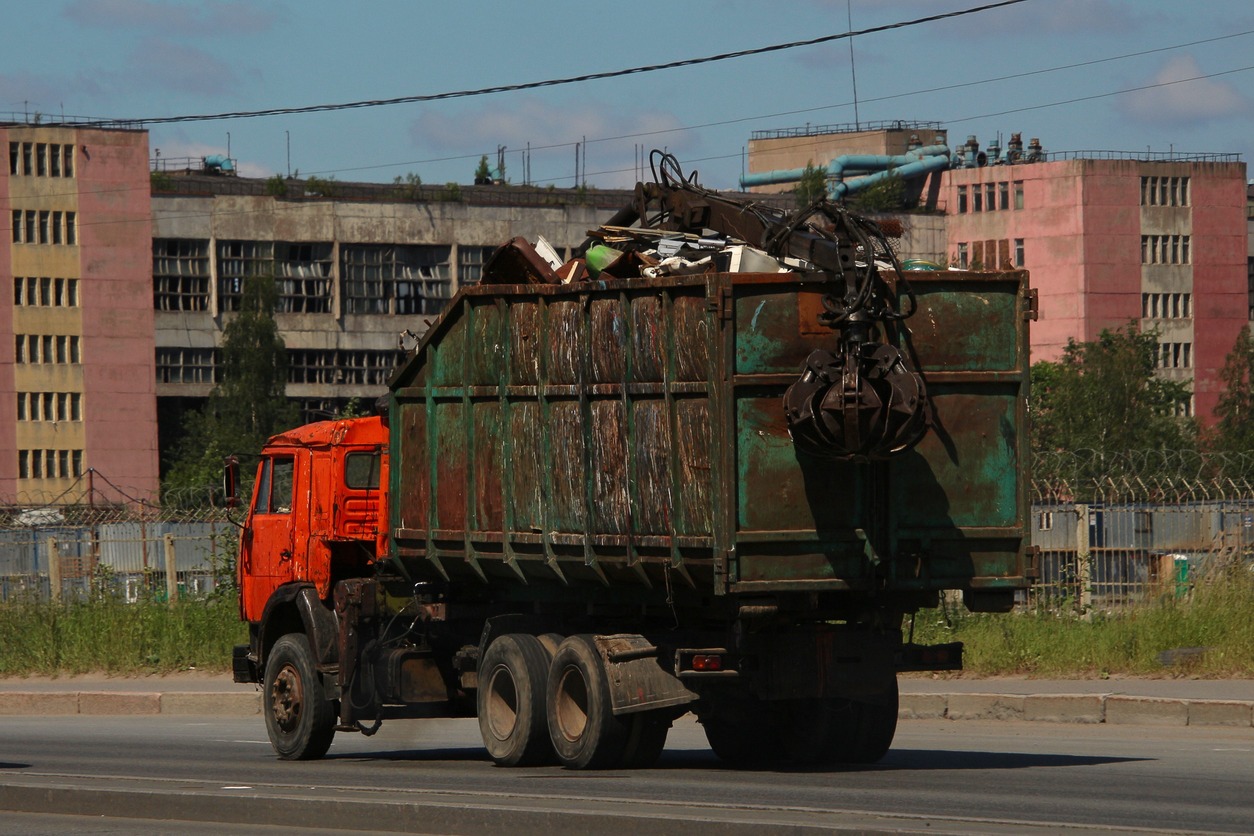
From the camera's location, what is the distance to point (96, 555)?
32.8 metres

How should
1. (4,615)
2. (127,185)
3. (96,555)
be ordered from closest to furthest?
(4,615) < (96,555) < (127,185)

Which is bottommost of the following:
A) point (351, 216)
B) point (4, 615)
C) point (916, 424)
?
point (4, 615)

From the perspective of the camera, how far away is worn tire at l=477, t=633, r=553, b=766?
13.9 metres

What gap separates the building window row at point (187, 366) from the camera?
353ft

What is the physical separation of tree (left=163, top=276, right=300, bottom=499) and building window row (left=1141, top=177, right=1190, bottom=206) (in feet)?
183

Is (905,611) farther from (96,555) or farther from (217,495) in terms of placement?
(217,495)

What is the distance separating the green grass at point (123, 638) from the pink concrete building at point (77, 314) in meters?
75.2

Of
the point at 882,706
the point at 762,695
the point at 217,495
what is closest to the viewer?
the point at 762,695

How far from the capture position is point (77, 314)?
104 meters

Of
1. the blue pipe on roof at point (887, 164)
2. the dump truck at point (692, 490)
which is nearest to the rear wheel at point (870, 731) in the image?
the dump truck at point (692, 490)

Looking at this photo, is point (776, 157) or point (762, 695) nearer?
point (762, 695)

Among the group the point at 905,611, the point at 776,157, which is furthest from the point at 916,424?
the point at 776,157

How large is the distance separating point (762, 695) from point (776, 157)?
134 meters

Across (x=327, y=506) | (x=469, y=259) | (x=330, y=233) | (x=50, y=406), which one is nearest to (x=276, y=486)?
(x=327, y=506)
